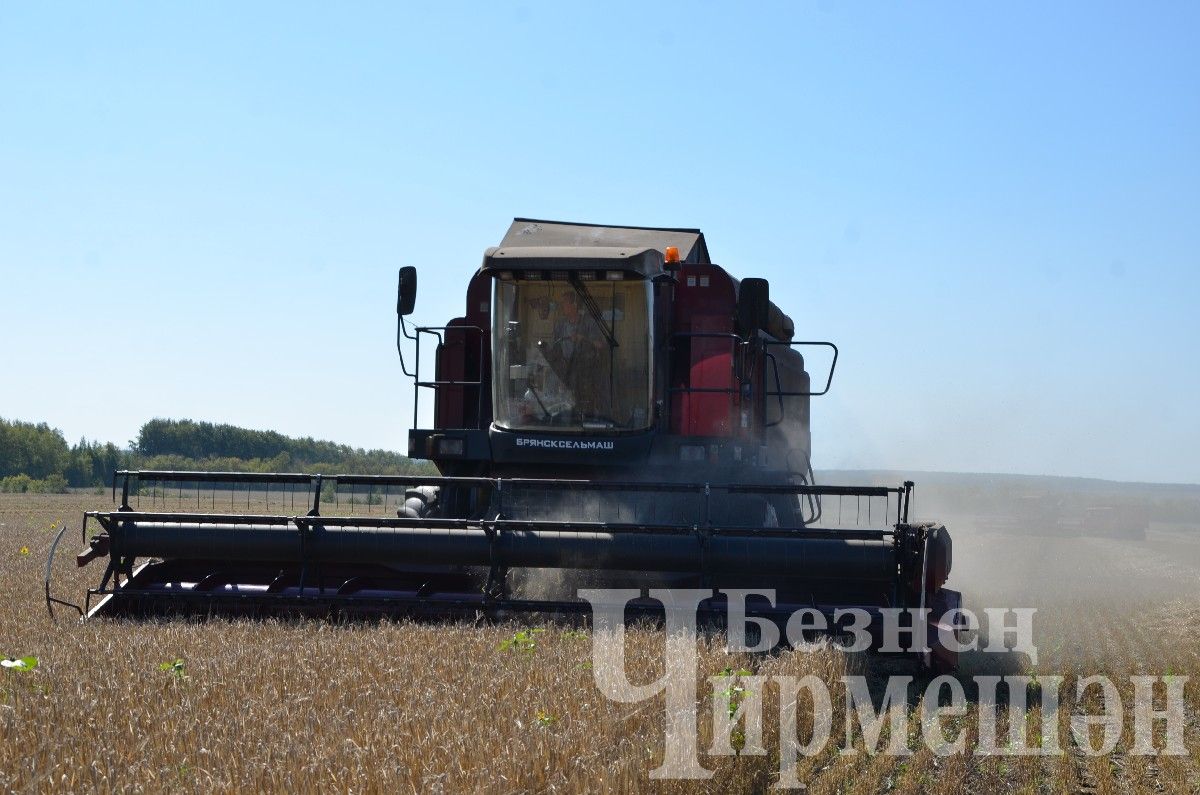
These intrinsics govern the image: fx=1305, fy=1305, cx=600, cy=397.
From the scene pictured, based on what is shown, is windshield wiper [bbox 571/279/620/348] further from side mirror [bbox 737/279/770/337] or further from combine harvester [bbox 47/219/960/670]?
side mirror [bbox 737/279/770/337]

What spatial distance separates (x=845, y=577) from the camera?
7.57 meters

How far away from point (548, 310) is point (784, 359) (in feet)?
11.0

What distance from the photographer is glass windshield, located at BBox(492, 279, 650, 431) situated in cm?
898

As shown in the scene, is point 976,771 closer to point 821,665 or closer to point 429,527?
point 821,665

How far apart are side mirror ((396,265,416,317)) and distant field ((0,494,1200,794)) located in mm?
2596

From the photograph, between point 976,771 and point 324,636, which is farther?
point 324,636

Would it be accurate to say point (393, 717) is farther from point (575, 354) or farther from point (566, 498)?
point (575, 354)

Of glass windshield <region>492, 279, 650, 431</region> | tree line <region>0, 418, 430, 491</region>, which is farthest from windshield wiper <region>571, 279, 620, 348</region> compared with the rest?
tree line <region>0, 418, 430, 491</region>

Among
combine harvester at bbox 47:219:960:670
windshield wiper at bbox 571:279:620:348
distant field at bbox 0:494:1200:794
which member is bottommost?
distant field at bbox 0:494:1200:794

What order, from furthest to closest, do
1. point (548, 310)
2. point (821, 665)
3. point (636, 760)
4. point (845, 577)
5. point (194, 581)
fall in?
point (548, 310), point (194, 581), point (845, 577), point (821, 665), point (636, 760)

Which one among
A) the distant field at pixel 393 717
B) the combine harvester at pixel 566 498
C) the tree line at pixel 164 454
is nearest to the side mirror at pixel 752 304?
the combine harvester at pixel 566 498

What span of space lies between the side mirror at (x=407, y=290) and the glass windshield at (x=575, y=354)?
60 centimetres

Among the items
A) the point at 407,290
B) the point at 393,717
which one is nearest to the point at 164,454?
the point at 407,290

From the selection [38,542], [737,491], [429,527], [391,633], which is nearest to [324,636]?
[391,633]
